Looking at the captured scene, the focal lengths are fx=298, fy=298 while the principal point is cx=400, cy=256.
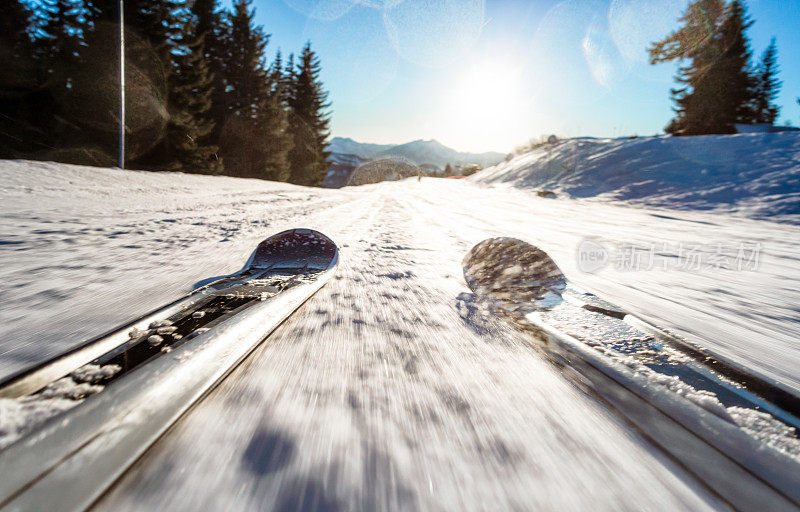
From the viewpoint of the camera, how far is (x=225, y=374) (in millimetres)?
618

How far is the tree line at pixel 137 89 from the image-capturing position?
10.6m

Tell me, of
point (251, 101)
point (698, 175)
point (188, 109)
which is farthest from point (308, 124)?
point (698, 175)

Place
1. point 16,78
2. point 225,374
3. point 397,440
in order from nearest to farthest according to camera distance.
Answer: point 397,440
point 225,374
point 16,78

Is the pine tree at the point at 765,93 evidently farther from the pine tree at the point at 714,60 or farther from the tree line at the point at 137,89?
the tree line at the point at 137,89

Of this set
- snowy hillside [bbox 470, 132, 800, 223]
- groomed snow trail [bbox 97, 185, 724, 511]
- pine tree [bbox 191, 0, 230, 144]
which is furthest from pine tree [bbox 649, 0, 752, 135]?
pine tree [bbox 191, 0, 230, 144]

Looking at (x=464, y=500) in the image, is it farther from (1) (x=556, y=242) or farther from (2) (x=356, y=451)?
(1) (x=556, y=242)

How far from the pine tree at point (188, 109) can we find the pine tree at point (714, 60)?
20.1 metres

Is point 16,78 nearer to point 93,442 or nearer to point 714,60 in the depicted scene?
point 93,442

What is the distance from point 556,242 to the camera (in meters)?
2.55

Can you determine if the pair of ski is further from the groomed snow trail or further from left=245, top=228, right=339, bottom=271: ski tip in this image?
left=245, top=228, right=339, bottom=271: ski tip

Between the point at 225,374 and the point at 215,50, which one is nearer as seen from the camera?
the point at 225,374

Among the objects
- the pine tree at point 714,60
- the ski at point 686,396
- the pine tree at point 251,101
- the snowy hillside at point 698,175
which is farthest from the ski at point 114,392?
the pine tree at point 251,101

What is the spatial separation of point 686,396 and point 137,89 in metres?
17.6

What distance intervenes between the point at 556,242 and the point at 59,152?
1655 centimetres
